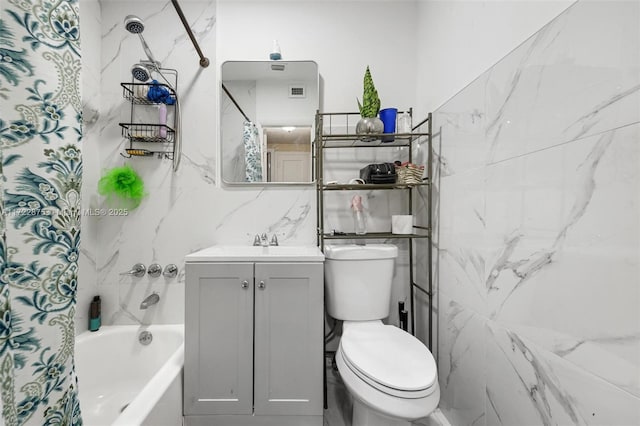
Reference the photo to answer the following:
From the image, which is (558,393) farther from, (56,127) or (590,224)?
(56,127)

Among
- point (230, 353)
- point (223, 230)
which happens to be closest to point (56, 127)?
point (230, 353)

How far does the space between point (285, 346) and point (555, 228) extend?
1.11m

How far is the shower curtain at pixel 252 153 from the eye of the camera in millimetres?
1679

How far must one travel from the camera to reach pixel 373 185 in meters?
1.49

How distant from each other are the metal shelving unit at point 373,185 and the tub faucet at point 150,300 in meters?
0.99

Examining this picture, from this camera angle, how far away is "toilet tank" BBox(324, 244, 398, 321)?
1.45 meters

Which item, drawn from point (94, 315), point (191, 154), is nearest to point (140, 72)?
point (191, 154)

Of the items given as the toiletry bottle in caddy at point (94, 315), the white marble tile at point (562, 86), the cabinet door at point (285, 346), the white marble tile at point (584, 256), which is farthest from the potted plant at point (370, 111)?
the toiletry bottle in caddy at point (94, 315)

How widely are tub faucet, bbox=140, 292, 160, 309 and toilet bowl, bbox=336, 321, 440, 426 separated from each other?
1.10m

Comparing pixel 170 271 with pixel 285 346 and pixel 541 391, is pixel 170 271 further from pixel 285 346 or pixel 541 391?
pixel 541 391

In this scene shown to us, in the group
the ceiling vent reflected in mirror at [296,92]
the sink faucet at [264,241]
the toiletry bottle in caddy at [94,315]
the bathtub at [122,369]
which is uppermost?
the ceiling vent reflected in mirror at [296,92]

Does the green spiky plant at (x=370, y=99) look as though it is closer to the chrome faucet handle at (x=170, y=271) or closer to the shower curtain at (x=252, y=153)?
the shower curtain at (x=252, y=153)

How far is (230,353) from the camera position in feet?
4.14

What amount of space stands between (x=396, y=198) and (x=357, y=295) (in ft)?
2.13
